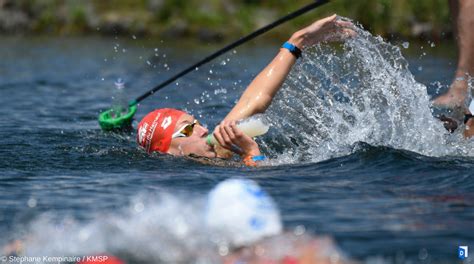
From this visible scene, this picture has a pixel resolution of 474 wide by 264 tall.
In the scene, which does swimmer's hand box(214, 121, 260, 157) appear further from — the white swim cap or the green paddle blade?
the green paddle blade

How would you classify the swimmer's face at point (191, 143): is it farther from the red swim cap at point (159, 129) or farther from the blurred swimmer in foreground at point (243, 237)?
the blurred swimmer in foreground at point (243, 237)

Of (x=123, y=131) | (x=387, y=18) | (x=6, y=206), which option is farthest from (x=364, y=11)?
(x=6, y=206)

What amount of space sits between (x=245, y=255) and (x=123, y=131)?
4823 mm

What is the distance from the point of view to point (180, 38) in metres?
22.8

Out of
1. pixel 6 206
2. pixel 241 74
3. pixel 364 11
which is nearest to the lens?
pixel 6 206

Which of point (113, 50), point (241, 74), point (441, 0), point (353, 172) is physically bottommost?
point (353, 172)

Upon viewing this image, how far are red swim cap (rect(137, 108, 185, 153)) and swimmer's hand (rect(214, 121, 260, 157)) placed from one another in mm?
767

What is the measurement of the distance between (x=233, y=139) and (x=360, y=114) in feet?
5.07

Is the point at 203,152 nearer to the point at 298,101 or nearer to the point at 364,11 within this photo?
the point at 298,101

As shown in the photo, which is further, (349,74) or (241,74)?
(241,74)

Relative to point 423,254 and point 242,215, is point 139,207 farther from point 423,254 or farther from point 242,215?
point 423,254

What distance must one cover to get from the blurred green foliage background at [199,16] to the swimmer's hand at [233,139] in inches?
531

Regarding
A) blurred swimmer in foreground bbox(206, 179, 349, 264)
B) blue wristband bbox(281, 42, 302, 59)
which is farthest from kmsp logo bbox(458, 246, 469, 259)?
blue wristband bbox(281, 42, 302, 59)

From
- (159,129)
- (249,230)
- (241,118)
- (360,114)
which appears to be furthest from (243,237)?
(360,114)
